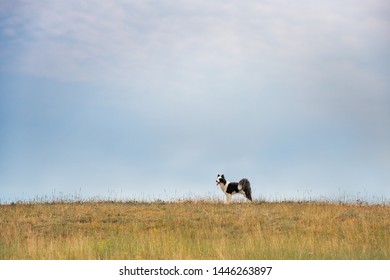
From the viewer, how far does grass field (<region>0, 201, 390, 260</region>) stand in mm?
14477

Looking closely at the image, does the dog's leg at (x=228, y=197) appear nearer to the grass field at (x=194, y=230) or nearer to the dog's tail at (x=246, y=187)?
the dog's tail at (x=246, y=187)

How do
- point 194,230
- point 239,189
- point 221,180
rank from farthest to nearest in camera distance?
point 221,180, point 239,189, point 194,230

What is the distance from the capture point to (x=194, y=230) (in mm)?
20094

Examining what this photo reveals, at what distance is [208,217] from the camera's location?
74.8ft

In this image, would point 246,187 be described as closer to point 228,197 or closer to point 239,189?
point 239,189

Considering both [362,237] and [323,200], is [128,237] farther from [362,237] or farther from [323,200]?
[323,200]

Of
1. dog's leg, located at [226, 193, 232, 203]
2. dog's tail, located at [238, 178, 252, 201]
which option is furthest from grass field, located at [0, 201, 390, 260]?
dog's tail, located at [238, 178, 252, 201]

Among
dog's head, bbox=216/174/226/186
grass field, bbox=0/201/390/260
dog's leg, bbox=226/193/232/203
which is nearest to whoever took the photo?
grass field, bbox=0/201/390/260

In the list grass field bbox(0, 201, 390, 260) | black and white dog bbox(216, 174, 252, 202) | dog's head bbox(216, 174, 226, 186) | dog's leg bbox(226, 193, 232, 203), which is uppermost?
dog's head bbox(216, 174, 226, 186)

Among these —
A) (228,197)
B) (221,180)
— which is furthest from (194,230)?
(221,180)

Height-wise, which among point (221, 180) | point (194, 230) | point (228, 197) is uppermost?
point (221, 180)

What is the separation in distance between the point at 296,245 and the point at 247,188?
13880 millimetres

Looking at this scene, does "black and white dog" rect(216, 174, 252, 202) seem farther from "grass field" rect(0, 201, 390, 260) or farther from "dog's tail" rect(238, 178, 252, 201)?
"grass field" rect(0, 201, 390, 260)
